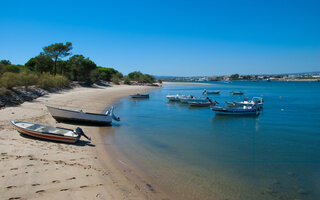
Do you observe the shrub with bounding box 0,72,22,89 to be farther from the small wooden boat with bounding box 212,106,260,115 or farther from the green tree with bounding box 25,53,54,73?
the green tree with bounding box 25,53,54,73

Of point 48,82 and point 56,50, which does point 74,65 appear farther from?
point 48,82

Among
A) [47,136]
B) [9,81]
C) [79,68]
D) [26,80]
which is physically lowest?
[47,136]

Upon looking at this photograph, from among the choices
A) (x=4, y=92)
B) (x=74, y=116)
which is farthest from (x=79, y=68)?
(x=74, y=116)

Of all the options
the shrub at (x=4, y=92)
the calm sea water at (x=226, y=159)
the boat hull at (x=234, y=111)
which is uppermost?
the shrub at (x=4, y=92)

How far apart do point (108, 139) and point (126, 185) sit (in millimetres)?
7000

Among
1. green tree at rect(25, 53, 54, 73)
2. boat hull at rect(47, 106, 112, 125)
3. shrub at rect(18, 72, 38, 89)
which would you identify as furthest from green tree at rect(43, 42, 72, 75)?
boat hull at rect(47, 106, 112, 125)

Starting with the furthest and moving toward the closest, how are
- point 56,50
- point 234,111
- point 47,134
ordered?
1. point 56,50
2. point 234,111
3. point 47,134

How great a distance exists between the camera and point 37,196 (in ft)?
20.7

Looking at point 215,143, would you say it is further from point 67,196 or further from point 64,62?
point 64,62

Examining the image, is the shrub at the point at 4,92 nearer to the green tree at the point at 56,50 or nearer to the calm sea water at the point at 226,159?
the calm sea water at the point at 226,159

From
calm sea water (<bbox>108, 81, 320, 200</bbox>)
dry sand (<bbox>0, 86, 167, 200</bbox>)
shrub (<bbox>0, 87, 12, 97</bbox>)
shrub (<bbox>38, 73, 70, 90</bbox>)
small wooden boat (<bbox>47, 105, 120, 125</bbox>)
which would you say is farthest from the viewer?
shrub (<bbox>38, 73, 70, 90</bbox>)

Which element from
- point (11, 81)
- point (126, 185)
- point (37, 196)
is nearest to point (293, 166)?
point (126, 185)

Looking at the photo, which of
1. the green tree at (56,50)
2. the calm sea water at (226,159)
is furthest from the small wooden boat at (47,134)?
the green tree at (56,50)

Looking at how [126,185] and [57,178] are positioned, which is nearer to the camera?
[57,178]
